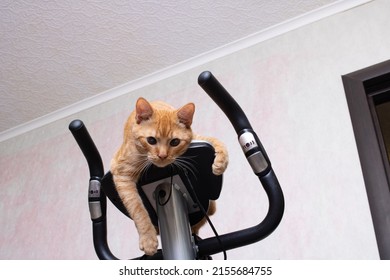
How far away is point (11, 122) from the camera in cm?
251

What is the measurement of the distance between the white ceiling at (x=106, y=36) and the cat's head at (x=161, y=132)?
105 centimetres

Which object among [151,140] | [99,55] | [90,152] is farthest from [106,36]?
[151,140]

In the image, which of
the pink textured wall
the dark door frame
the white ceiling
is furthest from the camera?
the white ceiling

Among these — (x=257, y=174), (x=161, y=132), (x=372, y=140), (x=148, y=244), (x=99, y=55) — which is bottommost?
(x=148, y=244)

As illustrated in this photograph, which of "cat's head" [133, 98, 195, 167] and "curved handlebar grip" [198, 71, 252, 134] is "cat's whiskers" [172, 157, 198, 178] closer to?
"cat's head" [133, 98, 195, 167]

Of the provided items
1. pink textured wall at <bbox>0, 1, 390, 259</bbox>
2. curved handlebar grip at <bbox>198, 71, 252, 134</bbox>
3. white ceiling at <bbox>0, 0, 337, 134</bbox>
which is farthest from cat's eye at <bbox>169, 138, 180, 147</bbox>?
white ceiling at <bbox>0, 0, 337, 134</bbox>

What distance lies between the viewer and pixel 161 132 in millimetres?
868

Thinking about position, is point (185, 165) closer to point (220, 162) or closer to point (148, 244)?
point (220, 162)

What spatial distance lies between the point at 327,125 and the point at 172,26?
0.84 meters

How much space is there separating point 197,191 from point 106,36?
51.5 inches

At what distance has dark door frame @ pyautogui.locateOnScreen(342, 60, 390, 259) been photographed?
1.32 metres

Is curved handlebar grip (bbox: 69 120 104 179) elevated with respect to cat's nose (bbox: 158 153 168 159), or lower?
elevated
